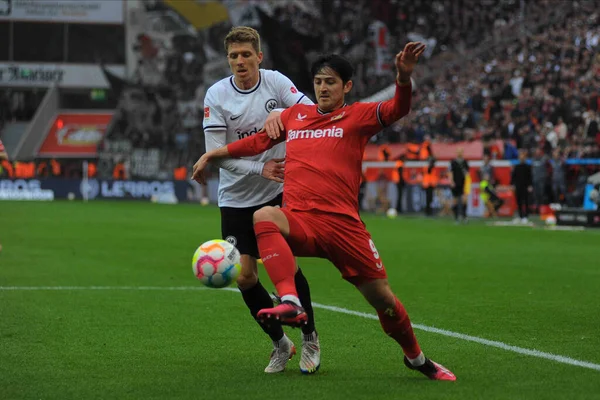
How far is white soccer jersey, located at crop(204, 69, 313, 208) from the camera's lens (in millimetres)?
7836

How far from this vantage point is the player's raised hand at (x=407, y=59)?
6.40m

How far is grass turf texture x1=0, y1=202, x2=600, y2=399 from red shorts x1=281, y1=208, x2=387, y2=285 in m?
0.72

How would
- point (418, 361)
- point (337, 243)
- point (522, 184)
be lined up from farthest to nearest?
point (522, 184) < point (418, 361) < point (337, 243)

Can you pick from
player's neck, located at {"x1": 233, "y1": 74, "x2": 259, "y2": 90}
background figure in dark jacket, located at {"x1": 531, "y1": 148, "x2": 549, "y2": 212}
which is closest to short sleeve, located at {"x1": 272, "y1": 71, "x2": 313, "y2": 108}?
player's neck, located at {"x1": 233, "y1": 74, "x2": 259, "y2": 90}

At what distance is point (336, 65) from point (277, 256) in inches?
50.6

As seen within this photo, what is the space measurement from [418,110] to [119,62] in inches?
1034

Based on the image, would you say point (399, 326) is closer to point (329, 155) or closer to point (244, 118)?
point (329, 155)

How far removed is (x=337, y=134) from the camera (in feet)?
22.9

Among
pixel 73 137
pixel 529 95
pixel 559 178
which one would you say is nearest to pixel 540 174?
pixel 559 178

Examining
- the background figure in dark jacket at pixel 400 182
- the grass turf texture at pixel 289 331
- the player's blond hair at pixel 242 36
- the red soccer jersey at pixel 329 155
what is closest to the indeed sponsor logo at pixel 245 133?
the player's blond hair at pixel 242 36

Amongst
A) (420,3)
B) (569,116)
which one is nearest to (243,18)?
(420,3)

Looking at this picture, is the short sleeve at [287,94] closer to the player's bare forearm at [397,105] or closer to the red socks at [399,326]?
the player's bare forearm at [397,105]

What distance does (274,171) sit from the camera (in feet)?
24.1

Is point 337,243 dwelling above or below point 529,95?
below
